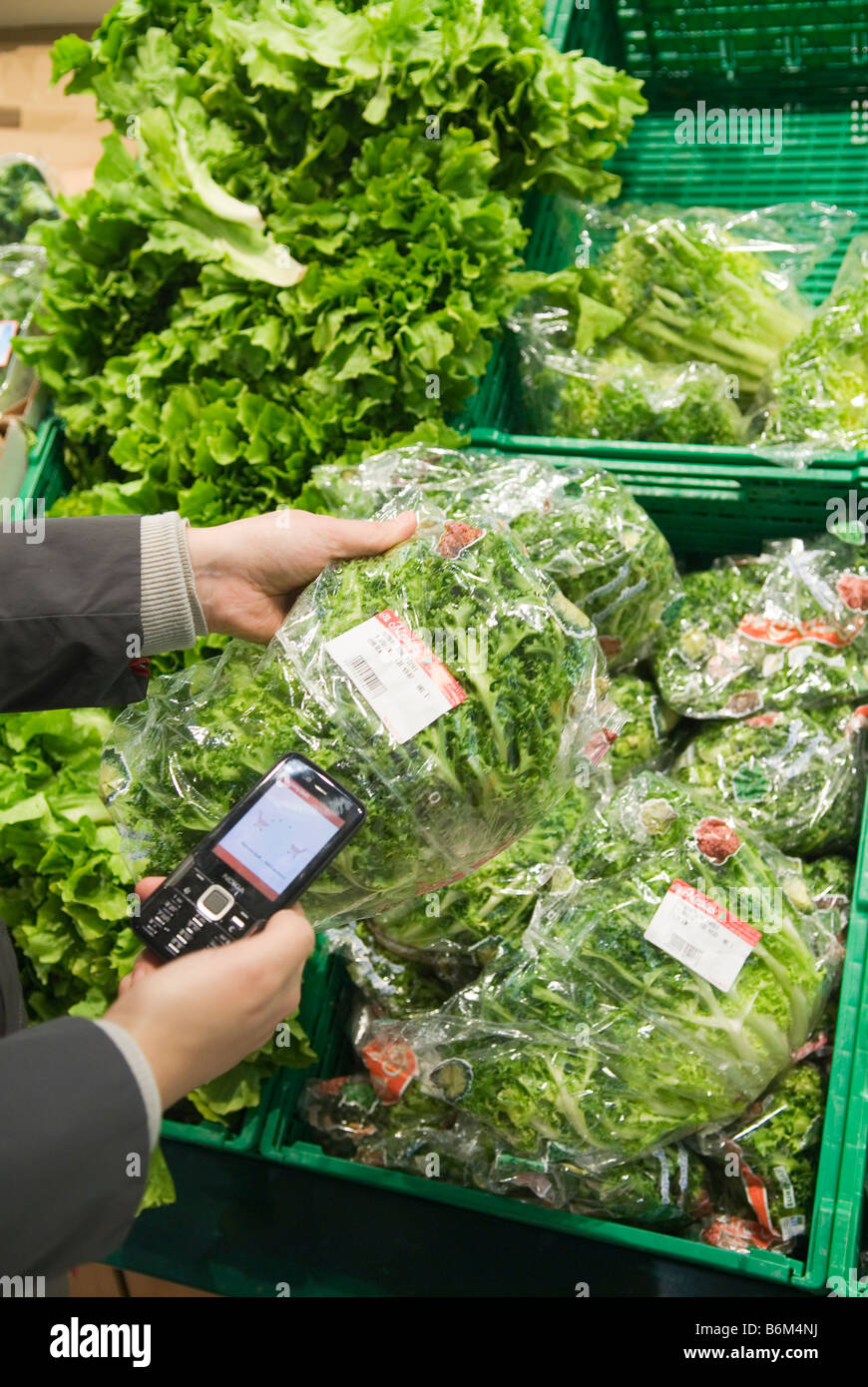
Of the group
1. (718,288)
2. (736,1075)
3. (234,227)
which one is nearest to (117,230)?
(234,227)

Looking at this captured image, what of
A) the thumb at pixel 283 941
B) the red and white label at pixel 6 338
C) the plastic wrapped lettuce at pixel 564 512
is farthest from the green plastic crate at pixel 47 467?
the thumb at pixel 283 941

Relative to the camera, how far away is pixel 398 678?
146cm

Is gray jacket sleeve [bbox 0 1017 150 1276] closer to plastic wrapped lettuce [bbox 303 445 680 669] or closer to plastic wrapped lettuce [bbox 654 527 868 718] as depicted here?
plastic wrapped lettuce [bbox 303 445 680 669]

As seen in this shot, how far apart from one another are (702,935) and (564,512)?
849 millimetres

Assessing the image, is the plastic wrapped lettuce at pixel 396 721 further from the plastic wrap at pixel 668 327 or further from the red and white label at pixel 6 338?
the red and white label at pixel 6 338

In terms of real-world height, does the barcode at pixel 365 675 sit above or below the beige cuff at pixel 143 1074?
above

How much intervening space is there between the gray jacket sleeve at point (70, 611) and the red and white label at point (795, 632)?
1271 millimetres

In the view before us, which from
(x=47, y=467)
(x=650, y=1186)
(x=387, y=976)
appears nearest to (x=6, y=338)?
(x=47, y=467)

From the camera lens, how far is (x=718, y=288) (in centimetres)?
268

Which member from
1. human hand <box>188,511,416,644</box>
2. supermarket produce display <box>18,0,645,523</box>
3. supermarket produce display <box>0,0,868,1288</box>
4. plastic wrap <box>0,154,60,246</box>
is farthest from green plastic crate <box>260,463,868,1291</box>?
plastic wrap <box>0,154,60,246</box>

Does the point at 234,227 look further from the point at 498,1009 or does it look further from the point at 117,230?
the point at 498,1009

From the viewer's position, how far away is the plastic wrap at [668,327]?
262cm

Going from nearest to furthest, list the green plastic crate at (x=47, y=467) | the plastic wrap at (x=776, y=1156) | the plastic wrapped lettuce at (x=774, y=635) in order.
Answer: the plastic wrap at (x=776, y=1156) → the plastic wrapped lettuce at (x=774, y=635) → the green plastic crate at (x=47, y=467)

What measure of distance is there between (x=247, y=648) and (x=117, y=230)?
5.12 ft
